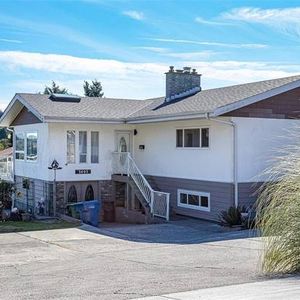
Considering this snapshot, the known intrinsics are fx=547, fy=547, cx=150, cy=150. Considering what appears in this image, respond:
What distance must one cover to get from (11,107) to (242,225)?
47.0ft

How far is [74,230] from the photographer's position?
17.4m

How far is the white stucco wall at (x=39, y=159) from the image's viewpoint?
23156mm

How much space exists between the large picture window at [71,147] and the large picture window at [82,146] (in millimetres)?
340

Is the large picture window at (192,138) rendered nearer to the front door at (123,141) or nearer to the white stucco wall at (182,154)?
the white stucco wall at (182,154)

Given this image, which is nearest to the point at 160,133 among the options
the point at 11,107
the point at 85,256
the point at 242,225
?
the point at 242,225

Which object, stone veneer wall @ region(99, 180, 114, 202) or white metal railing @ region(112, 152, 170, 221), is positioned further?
stone veneer wall @ region(99, 180, 114, 202)

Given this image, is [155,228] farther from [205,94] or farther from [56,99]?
[56,99]

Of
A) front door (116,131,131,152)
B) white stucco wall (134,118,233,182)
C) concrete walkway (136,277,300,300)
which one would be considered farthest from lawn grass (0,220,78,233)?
concrete walkway (136,277,300,300)

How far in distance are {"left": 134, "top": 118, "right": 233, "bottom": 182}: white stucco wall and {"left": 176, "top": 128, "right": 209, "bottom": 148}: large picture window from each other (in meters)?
0.17

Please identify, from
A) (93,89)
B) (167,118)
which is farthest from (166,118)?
(93,89)

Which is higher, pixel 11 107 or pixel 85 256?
pixel 11 107

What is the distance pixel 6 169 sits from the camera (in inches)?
1181

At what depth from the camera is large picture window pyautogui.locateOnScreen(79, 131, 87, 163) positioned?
23.5 metres

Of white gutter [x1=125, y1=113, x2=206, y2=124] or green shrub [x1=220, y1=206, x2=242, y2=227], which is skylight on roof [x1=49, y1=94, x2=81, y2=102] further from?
green shrub [x1=220, y1=206, x2=242, y2=227]
